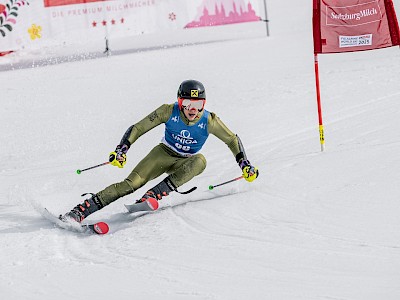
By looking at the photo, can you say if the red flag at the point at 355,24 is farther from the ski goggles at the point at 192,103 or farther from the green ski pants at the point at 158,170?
the green ski pants at the point at 158,170

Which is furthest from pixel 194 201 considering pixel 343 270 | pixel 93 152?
pixel 93 152

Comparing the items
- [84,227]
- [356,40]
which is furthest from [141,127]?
[356,40]

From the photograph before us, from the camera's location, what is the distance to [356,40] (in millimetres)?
7762

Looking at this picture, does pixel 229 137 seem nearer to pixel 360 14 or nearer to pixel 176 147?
pixel 176 147

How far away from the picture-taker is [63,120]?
39.9 ft

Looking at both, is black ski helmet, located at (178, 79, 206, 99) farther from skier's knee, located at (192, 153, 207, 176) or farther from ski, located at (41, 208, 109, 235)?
ski, located at (41, 208, 109, 235)

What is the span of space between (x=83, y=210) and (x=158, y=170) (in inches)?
39.7

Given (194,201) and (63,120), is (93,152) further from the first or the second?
(194,201)

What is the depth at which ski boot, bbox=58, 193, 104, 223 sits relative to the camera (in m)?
6.02

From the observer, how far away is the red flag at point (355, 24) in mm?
7711

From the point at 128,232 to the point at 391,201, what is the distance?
214 centimetres

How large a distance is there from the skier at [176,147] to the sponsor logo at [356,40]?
1.84m

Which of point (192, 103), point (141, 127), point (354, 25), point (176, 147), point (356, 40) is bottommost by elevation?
point (176, 147)

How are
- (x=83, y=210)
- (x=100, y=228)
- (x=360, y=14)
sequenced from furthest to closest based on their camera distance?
1. (x=360, y=14)
2. (x=83, y=210)
3. (x=100, y=228)
